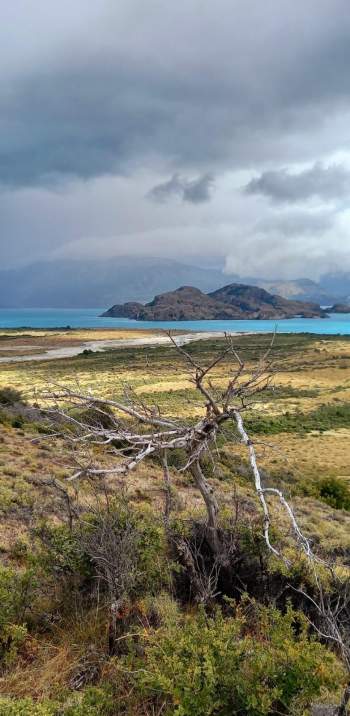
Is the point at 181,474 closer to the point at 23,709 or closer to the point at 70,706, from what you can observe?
the point at 70,706

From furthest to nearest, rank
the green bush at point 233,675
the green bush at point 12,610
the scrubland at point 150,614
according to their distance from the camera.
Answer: the green bush at point 12,610 < the scrubland at point 150,614 < the green bush at point 233,675

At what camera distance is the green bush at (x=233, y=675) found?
3047mm

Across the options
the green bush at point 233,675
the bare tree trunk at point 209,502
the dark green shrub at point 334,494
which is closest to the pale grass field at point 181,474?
the bare tree trunk at point 209,502

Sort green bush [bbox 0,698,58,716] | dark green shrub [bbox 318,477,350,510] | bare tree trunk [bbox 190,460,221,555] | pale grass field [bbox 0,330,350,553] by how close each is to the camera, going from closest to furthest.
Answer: green bush [bbox 0,698,58,716]
bare tree trunk [bbox 190,460,221,555]
pale grass field [bbox 0,330,350,553]
dark green shrub [bbox 318,477,350,510]

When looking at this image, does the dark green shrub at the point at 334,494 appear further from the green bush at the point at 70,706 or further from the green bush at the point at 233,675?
the green bush at the point at 70,706

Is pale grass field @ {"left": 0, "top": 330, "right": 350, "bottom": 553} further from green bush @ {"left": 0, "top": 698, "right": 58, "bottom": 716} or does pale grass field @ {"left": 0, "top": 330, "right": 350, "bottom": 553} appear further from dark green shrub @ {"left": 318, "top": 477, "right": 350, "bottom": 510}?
green bush @ {"left": 0, "top": 698, "right": 58, "bottom": 716}

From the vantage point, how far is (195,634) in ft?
11.7

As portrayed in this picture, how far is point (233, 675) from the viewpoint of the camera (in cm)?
326

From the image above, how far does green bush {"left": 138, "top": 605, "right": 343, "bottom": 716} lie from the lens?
3.05m

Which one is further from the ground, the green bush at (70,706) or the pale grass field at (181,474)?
the green bush at (70,706)

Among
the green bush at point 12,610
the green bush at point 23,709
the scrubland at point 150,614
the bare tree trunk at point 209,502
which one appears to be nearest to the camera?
the green bush at point 23,709

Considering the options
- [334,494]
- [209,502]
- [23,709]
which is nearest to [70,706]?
[23,709]

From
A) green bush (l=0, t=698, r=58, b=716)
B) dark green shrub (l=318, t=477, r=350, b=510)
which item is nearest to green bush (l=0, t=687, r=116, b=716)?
green bush (l=0, t=698, r=58, b=716)

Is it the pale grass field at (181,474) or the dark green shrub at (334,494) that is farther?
the dark green shrub at (334,494)
